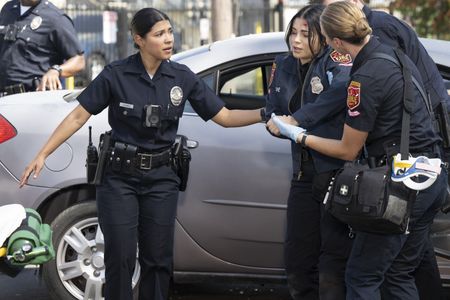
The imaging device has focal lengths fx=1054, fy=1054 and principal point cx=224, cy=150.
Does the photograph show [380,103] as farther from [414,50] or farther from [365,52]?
[414,50]

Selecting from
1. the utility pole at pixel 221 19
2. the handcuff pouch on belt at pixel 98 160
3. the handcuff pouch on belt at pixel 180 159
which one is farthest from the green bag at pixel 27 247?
the utility pole at pixel 221 19

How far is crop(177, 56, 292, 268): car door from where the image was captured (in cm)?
578

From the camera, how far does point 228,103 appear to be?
6730 mm

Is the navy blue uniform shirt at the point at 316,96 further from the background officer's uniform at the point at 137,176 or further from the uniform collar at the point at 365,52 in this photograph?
the background officer's uniform at the point at 137,176

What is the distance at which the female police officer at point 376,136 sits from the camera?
4.45 metres

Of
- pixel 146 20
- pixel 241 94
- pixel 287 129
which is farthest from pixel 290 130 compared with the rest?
pixel 241 94

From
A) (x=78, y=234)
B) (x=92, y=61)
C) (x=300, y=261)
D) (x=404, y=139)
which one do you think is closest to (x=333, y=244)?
(x=300, y=261)

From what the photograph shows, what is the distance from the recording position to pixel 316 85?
196 inches

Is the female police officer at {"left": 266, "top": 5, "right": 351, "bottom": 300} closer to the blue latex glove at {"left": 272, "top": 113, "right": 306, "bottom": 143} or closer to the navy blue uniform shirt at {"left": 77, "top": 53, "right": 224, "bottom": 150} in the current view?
the blue latex glove at {"left": 272, "top": 113, "right": 306, "bottom": 143}

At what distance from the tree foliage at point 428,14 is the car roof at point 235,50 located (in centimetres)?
1195

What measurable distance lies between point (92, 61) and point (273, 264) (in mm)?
14875

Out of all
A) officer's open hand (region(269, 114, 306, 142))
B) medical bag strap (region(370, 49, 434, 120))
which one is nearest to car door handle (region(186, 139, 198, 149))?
officer's open hand (region(269, 114, 306, 142))

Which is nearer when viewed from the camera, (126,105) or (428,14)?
(126,105)

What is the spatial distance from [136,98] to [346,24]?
1.13 metres
